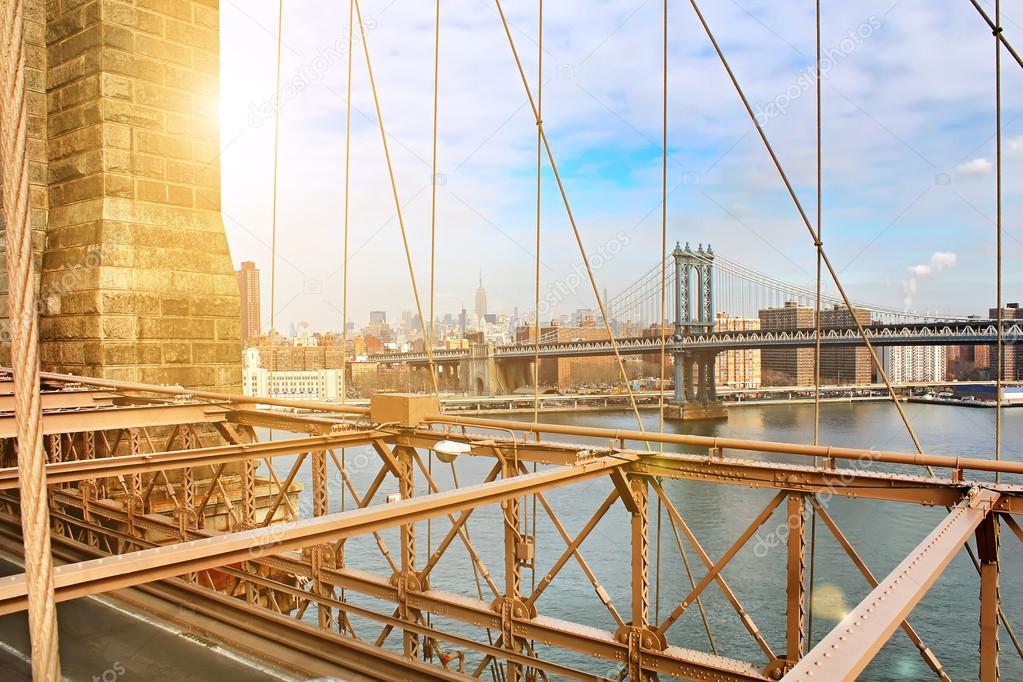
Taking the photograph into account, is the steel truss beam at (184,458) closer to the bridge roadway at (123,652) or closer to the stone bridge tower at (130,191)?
the bridge roadway at (123,652)

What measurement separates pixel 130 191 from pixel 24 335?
922 centimetres

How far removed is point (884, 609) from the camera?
103 inches

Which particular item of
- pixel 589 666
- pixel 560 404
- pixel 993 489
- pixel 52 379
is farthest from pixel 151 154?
pixel 560 404

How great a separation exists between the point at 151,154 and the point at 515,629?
7673mm

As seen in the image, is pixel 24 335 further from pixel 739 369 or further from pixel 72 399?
pixel 739 369

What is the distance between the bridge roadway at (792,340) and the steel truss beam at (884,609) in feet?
60.5

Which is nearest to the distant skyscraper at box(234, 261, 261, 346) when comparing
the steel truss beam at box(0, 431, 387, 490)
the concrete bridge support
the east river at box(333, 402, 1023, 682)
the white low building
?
the white low building

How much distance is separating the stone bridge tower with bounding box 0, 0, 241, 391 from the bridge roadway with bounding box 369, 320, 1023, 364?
18.0m

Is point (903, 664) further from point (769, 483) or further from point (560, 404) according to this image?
point (560, 404)

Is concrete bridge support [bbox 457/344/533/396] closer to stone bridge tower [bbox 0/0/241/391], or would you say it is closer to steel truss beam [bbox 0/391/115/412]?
stone bridge tower [bbox 0/0/241/391]

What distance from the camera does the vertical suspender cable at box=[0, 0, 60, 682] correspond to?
59.1 inches

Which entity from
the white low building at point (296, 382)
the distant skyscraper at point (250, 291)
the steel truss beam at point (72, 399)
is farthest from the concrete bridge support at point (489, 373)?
the steel truss beam at point (72, 399)

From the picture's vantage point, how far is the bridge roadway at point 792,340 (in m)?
23.6

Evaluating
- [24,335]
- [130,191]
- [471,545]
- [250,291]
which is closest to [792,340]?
[250,291]
